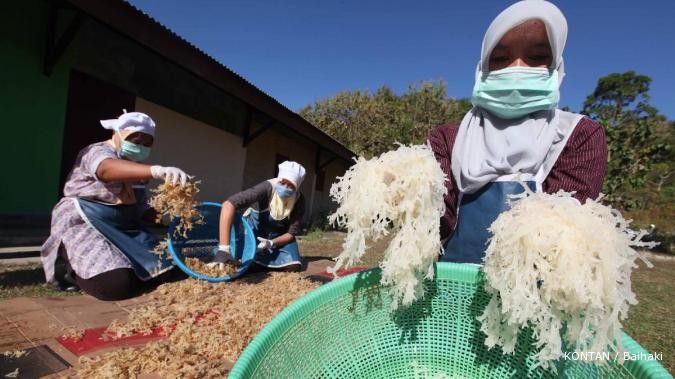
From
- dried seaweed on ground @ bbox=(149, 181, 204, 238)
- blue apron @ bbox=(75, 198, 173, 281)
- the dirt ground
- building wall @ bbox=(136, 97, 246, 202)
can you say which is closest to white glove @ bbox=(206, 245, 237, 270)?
blue apron @ bbox=(75, 198, 173, 281)

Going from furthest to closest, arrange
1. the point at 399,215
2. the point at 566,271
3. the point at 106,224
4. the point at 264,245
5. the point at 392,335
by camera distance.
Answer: the point at 264,245 < the point at 106,224 < the point at 392,335 < the point at 399,215 < the point at 566,271

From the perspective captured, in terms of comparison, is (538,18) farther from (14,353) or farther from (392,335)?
(14,353)

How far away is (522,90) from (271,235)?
11.7 feet

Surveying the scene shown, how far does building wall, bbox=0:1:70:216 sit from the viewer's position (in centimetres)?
407

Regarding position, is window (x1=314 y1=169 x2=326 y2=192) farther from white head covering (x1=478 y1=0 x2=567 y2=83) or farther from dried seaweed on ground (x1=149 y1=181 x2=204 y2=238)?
white head covering (x1=478 y1=0 x2=567 y2=83)

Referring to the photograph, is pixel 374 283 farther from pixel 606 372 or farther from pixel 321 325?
pixel 606 372

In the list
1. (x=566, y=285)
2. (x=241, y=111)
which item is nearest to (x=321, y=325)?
(x=566, y=285)

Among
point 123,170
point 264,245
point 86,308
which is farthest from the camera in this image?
point 264,245

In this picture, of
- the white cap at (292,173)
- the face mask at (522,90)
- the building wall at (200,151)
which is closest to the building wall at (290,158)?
the building wall at (200,151)

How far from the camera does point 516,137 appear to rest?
1.45m

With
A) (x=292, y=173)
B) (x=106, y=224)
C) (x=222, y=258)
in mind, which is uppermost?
(x=292, y=173)

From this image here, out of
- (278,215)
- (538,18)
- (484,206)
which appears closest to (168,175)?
(278,215)

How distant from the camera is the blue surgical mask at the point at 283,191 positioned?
13.6ft

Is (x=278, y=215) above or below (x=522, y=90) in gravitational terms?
below
